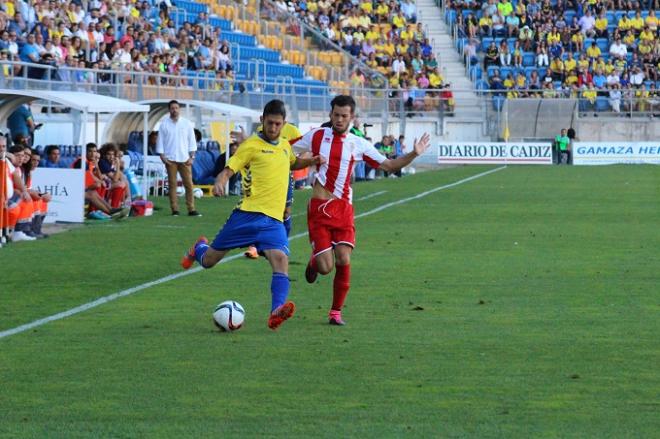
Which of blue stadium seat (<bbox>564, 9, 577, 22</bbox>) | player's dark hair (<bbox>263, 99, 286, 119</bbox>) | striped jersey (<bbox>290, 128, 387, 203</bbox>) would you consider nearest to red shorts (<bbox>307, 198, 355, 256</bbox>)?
striped jersey (<bbox>290, 128, 387, 203</bbox>)

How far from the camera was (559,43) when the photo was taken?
61.6 metres

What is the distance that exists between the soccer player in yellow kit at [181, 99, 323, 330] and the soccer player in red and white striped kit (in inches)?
14.6

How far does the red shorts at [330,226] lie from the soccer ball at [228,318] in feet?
3.61

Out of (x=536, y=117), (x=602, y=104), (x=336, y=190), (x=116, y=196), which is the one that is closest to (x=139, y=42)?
(x=116, y=196)

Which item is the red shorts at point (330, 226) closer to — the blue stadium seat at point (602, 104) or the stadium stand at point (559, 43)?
the blue stadium seat at point (602, 104)

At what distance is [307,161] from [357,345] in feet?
6.17

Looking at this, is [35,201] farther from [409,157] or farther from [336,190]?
[409,157]

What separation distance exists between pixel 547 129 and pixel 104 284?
42.3 m

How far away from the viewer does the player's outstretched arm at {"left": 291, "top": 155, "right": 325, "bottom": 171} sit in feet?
39.6

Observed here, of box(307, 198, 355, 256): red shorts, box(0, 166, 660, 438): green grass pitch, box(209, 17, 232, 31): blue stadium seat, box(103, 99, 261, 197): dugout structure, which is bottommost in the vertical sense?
box(0, 166, 660, 438): green grass pitch

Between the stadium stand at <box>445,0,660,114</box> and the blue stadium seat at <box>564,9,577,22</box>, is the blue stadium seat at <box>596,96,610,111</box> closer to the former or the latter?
the stadium stand at <box>445,0,660,114</box>

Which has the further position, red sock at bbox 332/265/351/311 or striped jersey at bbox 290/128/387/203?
striped jersey at bbox 290/128/387/203

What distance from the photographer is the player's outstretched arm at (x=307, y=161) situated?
12070mm

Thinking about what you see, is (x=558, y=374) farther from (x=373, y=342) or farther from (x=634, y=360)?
(x=373, y=342)
